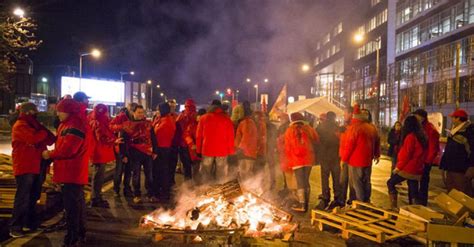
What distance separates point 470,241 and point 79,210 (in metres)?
4.64

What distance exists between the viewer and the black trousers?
8641mm

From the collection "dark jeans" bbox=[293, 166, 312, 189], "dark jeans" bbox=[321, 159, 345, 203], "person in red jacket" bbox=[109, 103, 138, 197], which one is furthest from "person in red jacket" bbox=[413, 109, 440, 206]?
"person in red jacket" bbox=[109, 103, 138, 197]

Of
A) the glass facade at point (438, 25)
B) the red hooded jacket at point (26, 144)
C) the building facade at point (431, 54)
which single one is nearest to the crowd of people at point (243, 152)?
the red hooded jacket at point (26, 144)

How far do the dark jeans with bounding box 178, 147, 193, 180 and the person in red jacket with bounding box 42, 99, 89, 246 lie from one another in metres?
4.52

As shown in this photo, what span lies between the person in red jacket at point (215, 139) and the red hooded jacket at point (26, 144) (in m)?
2.99

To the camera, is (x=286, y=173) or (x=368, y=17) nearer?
(x=286, y=173)

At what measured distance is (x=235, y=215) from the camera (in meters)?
6.14

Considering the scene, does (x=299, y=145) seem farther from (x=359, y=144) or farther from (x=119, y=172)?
(x=119, y=172)

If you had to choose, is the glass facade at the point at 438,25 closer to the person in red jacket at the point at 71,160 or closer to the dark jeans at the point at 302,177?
the dark jeans at the point at 302,177

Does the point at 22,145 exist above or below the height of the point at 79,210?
above

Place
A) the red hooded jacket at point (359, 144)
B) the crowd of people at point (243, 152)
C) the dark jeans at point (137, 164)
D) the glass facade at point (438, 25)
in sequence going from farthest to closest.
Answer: the glass facade at point (438, 25) < the dark jeans at point (137, 164) < the red hooded jacket at point (359, 144) < the crowd of people at point (243, 152)

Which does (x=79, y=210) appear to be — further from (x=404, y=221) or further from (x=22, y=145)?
(x=404, y=221)

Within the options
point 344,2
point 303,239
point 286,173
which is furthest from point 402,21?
point 303,239

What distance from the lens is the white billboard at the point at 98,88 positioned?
4834cm
